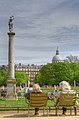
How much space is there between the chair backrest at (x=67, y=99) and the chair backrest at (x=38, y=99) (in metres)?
0.69

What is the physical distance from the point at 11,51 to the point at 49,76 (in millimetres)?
87413

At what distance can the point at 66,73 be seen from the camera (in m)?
123

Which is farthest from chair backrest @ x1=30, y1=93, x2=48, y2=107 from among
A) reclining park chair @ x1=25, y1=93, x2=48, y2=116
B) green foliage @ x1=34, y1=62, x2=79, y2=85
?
green foliage @ x1=34, y1=62, x2=79, y2=85

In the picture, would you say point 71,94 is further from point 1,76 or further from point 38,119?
point 1,76

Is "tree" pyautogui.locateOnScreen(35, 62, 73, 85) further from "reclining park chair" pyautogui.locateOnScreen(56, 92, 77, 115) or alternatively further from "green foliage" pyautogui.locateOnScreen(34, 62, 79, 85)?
"reclining park chair" pyautogui.locateOnScreen(56, 92, 77, 115)

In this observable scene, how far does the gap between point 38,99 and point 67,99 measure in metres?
1.24

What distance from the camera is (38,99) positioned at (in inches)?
594

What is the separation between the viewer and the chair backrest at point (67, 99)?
50.2 feet

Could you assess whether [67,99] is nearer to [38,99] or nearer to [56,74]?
[38,99]

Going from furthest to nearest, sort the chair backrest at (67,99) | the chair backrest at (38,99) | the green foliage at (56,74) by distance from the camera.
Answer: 1. the green foliage at (56,74)
2. the chair backrest at (67,99)
3. the chair backrest at (38,99)

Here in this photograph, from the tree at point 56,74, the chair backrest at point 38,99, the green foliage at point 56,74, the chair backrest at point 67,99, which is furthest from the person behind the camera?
the green foliage at point 56,74

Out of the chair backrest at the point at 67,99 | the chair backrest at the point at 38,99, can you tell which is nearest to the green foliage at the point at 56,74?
the chair backrest at the point at 67,99

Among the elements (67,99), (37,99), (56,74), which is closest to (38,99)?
(37,99)

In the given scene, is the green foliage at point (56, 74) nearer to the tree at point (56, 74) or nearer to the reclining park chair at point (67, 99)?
the tree at point (56, 74)
